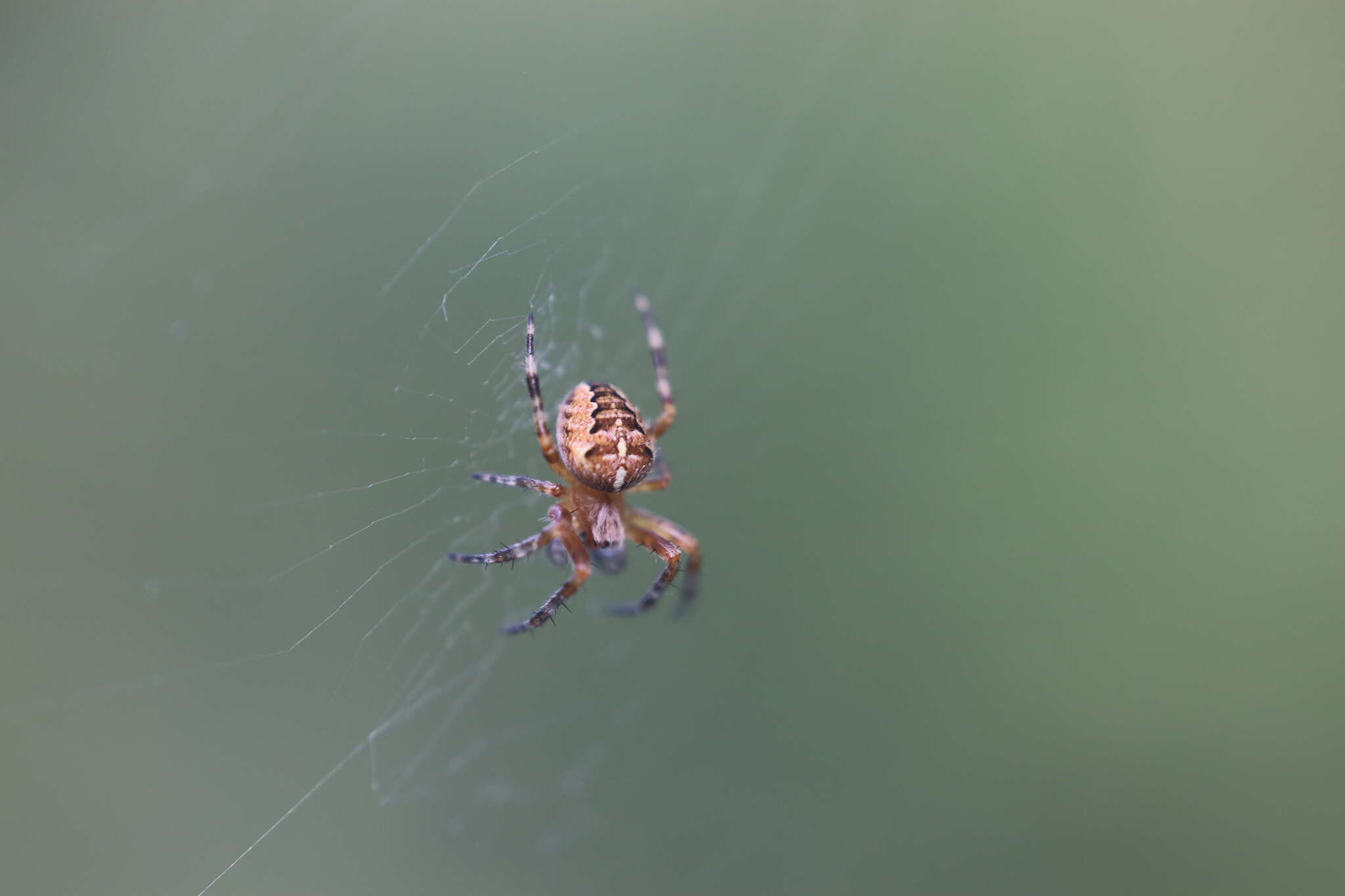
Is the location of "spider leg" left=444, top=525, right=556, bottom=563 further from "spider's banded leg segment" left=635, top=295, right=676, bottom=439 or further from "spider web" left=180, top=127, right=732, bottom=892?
A: "spider's banded leg segment" left=635, top=295, right=676, bottom=439

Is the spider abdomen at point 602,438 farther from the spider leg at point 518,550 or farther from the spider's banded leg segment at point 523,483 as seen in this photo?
the spider leg at point 518,550

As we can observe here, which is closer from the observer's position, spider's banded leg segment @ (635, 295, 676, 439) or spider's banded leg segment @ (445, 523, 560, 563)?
spider's banded leg segment @ (445, 523, 560, 563)

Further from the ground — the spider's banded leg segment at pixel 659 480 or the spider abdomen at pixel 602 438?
the spider's banded leg segment at pixel 659 480

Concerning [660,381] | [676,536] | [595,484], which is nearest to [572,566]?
[595,484]

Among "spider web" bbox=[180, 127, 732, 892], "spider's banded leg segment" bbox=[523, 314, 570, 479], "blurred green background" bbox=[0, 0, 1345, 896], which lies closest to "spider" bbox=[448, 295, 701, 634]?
"spider's banded leg segment" bbox=[523, 314, 570, 479]

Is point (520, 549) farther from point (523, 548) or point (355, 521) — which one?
point (355, 521)

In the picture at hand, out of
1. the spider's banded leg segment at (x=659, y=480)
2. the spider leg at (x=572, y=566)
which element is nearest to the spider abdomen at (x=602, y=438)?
the spider leg at (x=572, y=566)

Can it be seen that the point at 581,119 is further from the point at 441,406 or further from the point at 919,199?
the point at 919,199
